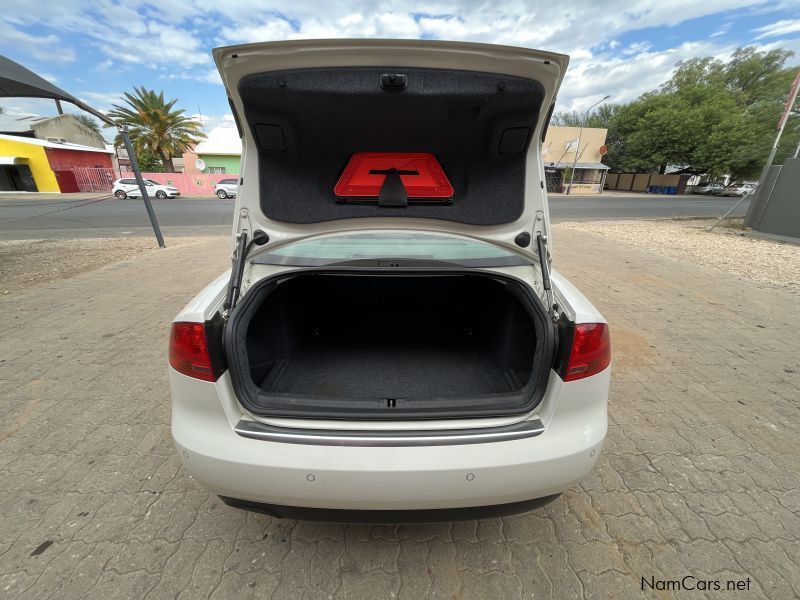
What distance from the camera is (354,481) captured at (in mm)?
1165

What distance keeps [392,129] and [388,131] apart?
2 centimetres

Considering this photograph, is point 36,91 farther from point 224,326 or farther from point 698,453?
point 698,453

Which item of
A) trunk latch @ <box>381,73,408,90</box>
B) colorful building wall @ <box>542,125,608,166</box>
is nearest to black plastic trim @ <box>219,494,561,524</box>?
trunk latch @ <box>381,73,408,90</box>

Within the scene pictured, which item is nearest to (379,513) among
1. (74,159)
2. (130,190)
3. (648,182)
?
(130,190)

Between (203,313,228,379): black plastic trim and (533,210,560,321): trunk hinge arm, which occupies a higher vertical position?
(533,210,560,321): trunk hinge arm

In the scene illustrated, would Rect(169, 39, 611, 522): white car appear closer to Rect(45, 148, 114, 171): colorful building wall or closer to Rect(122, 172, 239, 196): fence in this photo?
Rect(122, 172, 239, 196): fence

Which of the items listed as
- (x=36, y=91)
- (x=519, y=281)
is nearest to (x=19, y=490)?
(x=519, y=281)

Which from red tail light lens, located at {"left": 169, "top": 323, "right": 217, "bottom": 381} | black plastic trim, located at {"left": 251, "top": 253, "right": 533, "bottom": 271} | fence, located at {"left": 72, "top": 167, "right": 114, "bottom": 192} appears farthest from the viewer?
fence, located at {"left": 72, "top": 167, "right": 114, "bottom": 192}

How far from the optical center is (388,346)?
252 cm

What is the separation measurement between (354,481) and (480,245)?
1484 millimetres

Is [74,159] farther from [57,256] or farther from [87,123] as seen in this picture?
[57,256]

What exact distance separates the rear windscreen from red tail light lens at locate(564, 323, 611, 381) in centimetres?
73

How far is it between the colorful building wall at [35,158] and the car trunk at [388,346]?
36.2 meters

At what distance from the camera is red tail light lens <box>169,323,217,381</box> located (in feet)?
4.22
